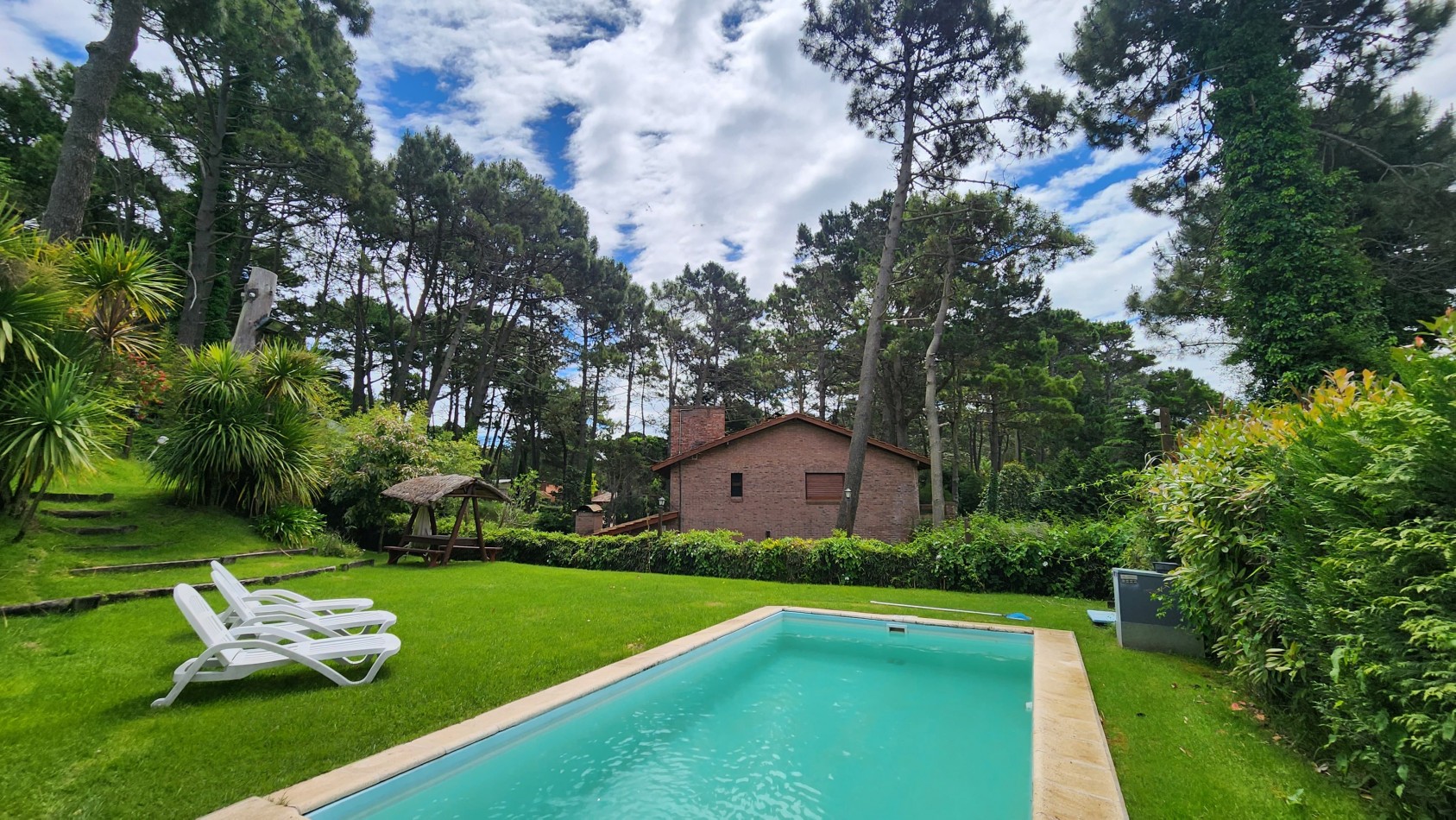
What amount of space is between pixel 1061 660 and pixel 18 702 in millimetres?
8266

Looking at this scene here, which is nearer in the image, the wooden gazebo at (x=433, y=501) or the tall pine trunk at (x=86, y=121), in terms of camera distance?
the tall pine trunk at (x=86, y=121)

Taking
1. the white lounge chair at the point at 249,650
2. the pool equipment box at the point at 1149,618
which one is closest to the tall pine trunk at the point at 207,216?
the white lounge chair at the point at 249,650

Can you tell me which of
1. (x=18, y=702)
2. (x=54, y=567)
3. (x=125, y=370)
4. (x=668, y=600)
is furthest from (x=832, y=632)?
(x=125, y=370)

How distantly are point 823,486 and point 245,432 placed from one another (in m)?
16.6

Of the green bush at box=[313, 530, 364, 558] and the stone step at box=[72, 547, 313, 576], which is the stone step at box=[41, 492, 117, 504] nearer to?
the stone step at box=[72, 547, 313, 576]

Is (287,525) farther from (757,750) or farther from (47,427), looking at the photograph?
(757,750)

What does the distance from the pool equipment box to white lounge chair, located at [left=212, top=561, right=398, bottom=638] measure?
7869mm

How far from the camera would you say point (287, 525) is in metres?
11.0

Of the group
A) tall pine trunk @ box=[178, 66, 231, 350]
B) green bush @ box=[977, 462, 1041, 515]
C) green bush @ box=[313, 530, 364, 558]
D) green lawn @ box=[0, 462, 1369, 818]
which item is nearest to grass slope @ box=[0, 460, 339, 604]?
green lawn @ box=[0, 462, 1369, 818]

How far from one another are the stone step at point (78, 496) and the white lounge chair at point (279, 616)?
6516 millimetres

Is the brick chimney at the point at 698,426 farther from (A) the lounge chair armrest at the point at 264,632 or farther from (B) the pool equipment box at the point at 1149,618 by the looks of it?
(A) the lounge chair armrest at the point at 264,632

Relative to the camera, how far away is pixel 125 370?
767 cm

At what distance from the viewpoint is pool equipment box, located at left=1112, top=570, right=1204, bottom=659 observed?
629cm

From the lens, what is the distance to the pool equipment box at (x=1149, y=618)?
629 cm
